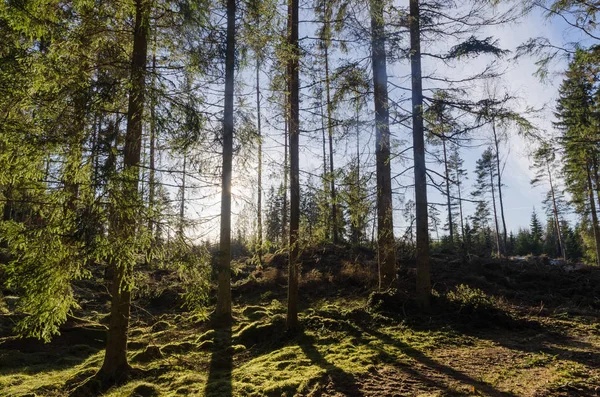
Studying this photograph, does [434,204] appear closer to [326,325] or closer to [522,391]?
[326,325]

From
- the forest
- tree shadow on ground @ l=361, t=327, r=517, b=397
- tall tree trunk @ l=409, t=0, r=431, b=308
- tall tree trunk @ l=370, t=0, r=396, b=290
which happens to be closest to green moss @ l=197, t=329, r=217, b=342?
the forest

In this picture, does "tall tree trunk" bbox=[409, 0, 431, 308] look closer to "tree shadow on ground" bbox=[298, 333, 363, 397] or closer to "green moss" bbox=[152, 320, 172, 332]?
"tree shadow on ground" bbox=[298, 333, 363, 397]

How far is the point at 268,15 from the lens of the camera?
352 inches

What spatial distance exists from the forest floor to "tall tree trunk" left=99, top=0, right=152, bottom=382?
0.46 m

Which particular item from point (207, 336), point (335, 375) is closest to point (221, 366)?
point (207, 336)

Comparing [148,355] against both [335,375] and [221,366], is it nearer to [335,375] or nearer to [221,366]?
[221,366]

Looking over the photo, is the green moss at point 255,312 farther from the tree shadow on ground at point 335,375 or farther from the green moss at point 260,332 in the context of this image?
the tree shadow on ground at point 335,375

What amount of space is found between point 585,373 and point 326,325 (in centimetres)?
526

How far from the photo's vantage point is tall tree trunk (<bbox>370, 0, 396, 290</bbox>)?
1000 centimetres

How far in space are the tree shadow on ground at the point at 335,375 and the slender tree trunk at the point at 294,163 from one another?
1.21m

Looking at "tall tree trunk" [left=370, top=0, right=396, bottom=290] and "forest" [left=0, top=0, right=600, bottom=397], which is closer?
"forest" [left=0, top=0, right=600, bottom=397]

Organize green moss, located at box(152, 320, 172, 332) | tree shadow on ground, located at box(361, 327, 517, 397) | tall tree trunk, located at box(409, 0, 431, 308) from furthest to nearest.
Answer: green moss, located at box(152, 320, 172, 332) < tall tree trunk, located at box(409, 0, 431, 308) < tree shadow on ground, located at box(361, 327, 517, 397)

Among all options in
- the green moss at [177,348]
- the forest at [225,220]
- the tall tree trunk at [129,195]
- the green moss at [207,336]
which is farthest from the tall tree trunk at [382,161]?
the tall tree trunk at [129,195]

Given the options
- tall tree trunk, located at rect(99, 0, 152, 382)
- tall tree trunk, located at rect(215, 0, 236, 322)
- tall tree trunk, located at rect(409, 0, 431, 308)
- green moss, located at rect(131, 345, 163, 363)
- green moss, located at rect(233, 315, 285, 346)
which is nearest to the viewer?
tall tree trunk, located at rect(99, 0, 152, 382)
